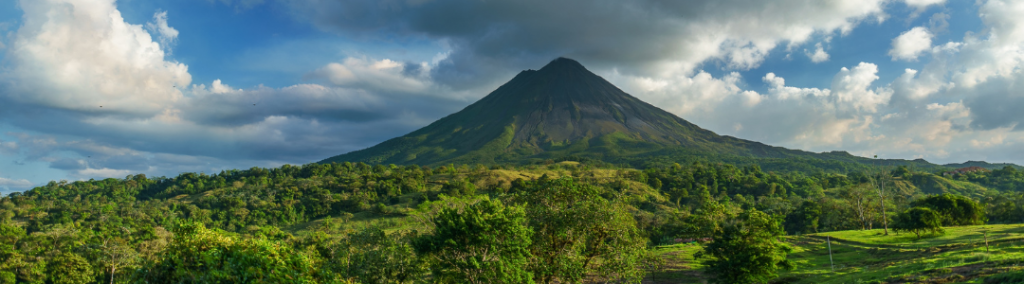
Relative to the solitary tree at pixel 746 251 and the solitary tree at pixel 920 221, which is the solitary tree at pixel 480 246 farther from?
the solitary tree at pixel 920 221

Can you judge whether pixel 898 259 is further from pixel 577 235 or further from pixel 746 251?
pixel 577 235

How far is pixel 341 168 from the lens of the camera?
140750 millimetres

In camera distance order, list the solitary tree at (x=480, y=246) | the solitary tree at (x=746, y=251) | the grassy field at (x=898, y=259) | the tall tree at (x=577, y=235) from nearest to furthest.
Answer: the solitary tree at (x=480, y=246) < the grassy field at (x=898, y=259) < the tall tree at (x=577, y=235) < the solitary tree at (x=746, y=251)

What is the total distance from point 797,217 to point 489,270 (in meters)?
71.6

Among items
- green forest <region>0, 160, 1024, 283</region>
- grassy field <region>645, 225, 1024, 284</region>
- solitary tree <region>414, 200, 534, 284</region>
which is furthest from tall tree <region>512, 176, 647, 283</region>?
grassy field <region>645, 225, 1024, 284</region>

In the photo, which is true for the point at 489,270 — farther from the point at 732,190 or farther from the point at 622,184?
the point at 732,190

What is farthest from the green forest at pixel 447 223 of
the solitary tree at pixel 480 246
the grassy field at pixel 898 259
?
A: the grassy field at pixel 898 259

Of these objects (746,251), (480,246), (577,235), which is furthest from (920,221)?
(480,246)

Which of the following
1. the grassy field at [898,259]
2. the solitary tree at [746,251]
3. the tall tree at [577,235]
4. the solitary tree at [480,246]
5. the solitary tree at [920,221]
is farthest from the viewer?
the solitary tree at [920,221]

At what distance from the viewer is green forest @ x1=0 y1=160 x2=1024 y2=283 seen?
62.0ft

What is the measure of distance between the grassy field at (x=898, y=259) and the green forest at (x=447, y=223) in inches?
62.9

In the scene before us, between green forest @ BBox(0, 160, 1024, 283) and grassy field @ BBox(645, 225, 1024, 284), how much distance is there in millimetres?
1597

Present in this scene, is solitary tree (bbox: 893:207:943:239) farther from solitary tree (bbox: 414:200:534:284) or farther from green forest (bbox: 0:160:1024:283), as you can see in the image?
solitary tree (bbox: 414:200:534:284)

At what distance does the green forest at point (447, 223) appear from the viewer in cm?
1889
